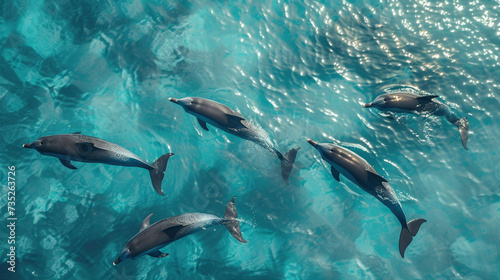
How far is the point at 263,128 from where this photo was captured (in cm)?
1116

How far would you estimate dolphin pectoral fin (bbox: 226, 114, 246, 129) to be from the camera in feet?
27.5

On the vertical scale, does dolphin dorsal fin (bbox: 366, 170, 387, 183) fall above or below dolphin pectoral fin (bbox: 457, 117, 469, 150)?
above

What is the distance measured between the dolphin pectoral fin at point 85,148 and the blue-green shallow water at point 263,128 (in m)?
3.50

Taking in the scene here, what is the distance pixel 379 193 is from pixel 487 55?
8012mm

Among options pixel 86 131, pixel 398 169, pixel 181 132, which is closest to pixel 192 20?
pixel 181 132

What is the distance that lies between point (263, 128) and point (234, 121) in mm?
2854

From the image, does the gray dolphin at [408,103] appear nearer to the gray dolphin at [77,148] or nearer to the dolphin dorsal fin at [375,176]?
the dolphin dorsal fin at [375,176]

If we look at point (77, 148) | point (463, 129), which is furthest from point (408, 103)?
point (77, 148)

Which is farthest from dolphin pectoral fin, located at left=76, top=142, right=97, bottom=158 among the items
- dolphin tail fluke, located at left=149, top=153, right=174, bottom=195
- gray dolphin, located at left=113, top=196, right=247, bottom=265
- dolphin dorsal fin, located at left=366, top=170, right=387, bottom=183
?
dolphin dorsal fin, located at left=366, top=170, right=387, bottom=183

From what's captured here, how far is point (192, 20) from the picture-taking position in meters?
13.0

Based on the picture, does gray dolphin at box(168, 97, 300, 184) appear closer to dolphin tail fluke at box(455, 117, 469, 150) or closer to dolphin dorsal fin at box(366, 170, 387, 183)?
dolphin dorsal fin at box(366, 170, 387, 183)

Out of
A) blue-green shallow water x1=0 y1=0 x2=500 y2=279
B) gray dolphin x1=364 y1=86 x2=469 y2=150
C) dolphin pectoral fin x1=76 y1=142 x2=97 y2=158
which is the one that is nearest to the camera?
dolphin pectoral fin x1=76 y1=142 x2=97 y2=158

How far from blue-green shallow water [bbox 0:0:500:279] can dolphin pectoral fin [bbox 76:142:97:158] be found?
3498mm

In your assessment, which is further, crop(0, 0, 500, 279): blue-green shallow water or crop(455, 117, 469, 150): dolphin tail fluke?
crop(0, 0, 500, 279): blue-green shallow water
